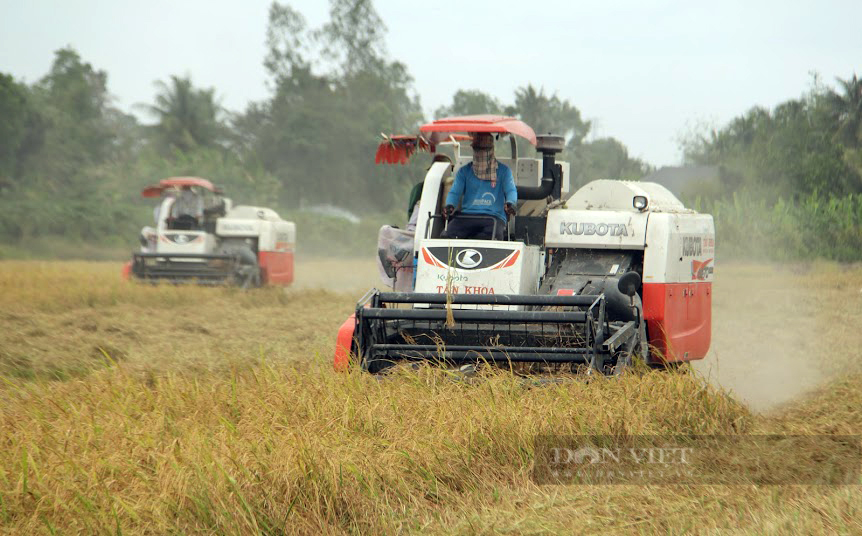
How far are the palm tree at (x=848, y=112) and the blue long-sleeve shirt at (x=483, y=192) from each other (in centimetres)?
1707

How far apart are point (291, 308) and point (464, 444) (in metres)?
10.6

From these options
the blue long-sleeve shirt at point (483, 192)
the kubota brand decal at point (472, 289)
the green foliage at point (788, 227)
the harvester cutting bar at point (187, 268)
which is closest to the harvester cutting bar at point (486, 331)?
the kubota brand decal at point (472, 289)

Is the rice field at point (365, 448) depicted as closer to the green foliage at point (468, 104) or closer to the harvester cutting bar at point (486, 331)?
the harvester cutting bar at point (486, 331)

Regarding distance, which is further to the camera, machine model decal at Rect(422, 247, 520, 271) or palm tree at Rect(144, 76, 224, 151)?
palm tree at Rect(144, 76, 224, 151)

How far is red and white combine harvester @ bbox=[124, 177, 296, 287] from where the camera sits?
16875mm

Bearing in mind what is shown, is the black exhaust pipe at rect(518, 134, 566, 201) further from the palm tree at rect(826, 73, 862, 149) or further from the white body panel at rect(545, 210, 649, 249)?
the palm tree at rect(826, 73, 862, 149)

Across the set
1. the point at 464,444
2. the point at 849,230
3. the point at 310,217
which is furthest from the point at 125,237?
the point at 464,444

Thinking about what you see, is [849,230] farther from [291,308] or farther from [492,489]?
[492,489]

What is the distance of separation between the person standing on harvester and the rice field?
175 centimetres

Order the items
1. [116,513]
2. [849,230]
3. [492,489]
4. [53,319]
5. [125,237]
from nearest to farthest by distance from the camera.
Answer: [116,513] → [492,489] → [53,319] → [849,230] → [125,237]

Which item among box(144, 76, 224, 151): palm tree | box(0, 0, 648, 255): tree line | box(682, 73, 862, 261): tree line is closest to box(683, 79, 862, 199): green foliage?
box(682, 73, 862, 261): tree line

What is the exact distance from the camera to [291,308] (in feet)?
49.9

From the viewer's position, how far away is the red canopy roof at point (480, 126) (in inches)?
286

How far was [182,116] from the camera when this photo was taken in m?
50.4
